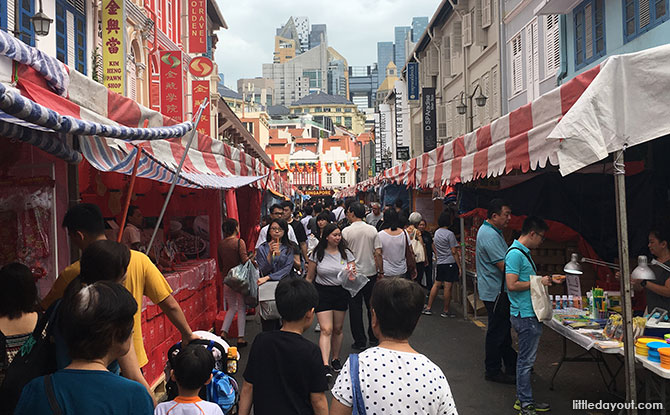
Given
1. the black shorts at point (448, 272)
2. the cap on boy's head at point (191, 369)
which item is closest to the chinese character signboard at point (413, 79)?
the black shorts at point (448, 272)

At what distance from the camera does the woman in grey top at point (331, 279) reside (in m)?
6.81

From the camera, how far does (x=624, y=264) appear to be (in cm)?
432

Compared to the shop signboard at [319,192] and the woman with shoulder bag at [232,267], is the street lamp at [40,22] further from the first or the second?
the shop signboard at [319,192]

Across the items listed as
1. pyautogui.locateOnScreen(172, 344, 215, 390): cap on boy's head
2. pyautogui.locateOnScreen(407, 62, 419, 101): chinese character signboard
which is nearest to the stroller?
pyautogui.locateOnScreen(172, 344, 215, 390): cap on boy's head

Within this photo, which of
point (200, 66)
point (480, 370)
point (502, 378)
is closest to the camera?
point (502, 378)

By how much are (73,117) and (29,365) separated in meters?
1.86

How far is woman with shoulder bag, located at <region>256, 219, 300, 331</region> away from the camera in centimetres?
714

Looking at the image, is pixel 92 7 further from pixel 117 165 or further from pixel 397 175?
pixel 117 165

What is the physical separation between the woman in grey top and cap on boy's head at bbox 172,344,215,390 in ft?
11.4

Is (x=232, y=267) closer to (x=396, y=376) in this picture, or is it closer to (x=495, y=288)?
(x=495, y=288)

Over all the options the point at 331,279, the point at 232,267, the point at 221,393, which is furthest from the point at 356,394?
the point at 232,267

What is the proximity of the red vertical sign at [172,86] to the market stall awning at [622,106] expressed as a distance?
14.7m

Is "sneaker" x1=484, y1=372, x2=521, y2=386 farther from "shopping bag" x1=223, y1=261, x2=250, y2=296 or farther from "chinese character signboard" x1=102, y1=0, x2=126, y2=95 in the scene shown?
"chinese character signboard" x1=102, y1=0, x2=126, y2=95

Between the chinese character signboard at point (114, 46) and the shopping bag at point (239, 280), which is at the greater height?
the chinese character signboard at point (114, 46)
